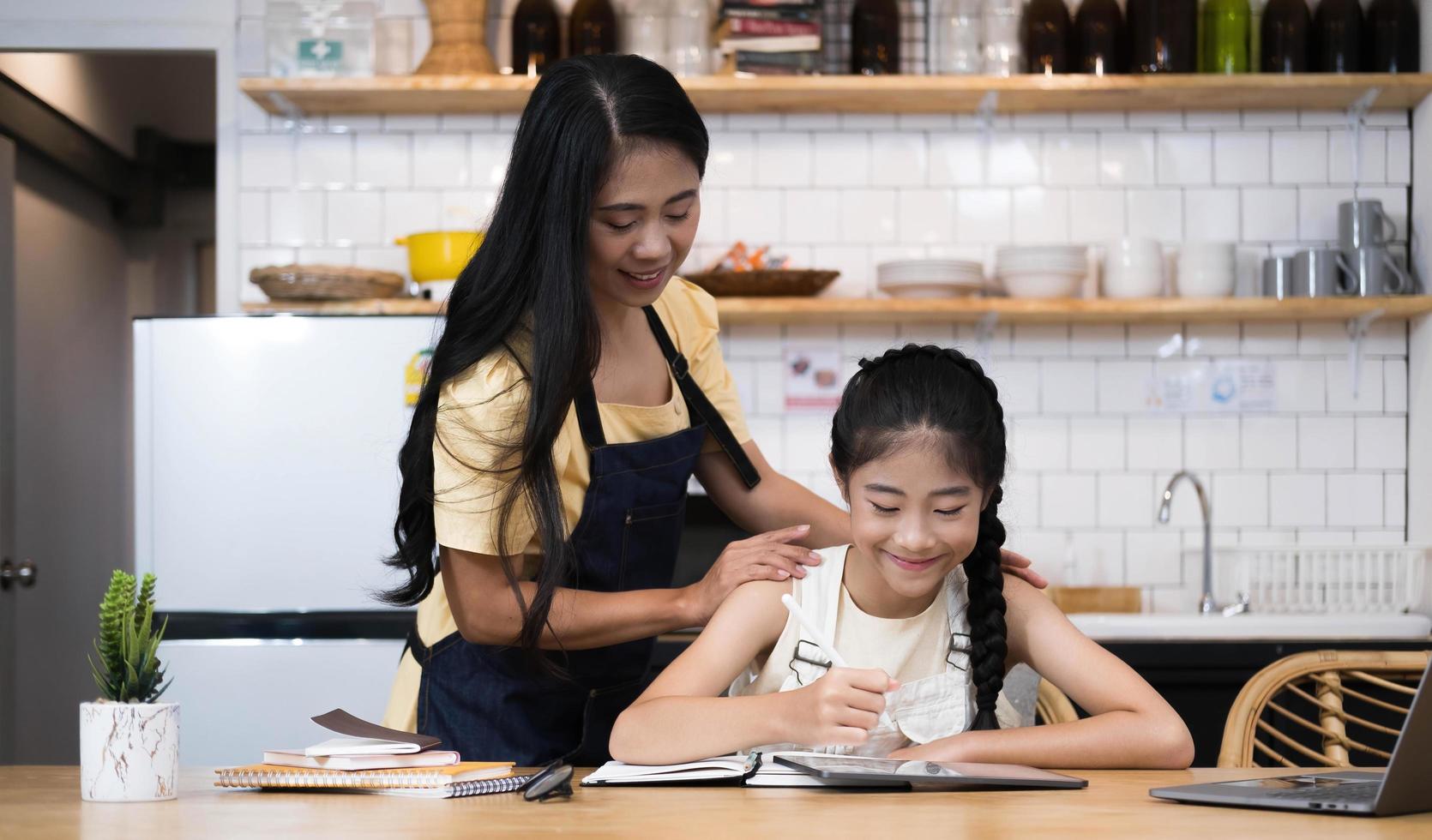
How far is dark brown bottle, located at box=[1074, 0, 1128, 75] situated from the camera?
3760 mm

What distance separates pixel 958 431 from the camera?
5.44 feet

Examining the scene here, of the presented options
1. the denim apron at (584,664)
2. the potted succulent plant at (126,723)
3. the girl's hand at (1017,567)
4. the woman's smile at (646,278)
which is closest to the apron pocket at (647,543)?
the denim apron at (584,664)

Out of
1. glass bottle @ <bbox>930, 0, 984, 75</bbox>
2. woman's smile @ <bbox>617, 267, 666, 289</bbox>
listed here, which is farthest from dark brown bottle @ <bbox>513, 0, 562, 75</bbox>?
woman's smile @ <bbox>617, 267, 666, 289</bbox>

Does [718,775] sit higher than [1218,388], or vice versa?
[1218,388]

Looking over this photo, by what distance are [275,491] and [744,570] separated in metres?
1.99

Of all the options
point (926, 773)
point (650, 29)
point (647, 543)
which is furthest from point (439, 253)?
point (926, 773)

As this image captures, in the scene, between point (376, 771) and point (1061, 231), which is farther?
point (1061, 231)

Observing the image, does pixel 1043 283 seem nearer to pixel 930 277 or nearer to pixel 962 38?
pixel 930 277

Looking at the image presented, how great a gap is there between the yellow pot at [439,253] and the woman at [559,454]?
1.84 meters

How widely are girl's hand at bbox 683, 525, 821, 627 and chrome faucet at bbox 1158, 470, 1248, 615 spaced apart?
235 centimetres

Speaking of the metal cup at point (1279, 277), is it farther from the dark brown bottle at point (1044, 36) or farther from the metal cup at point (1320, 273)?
the dark brown bottle at point (1044, 36)

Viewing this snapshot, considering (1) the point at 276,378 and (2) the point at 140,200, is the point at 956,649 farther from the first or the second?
(2) the point at 140,200

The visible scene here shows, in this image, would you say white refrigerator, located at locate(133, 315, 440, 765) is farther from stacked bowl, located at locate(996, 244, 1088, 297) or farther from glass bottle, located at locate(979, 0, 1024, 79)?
glass bottle, located at locate(979, 0, 1024, 79)

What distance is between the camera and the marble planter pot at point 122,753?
4.22ft
